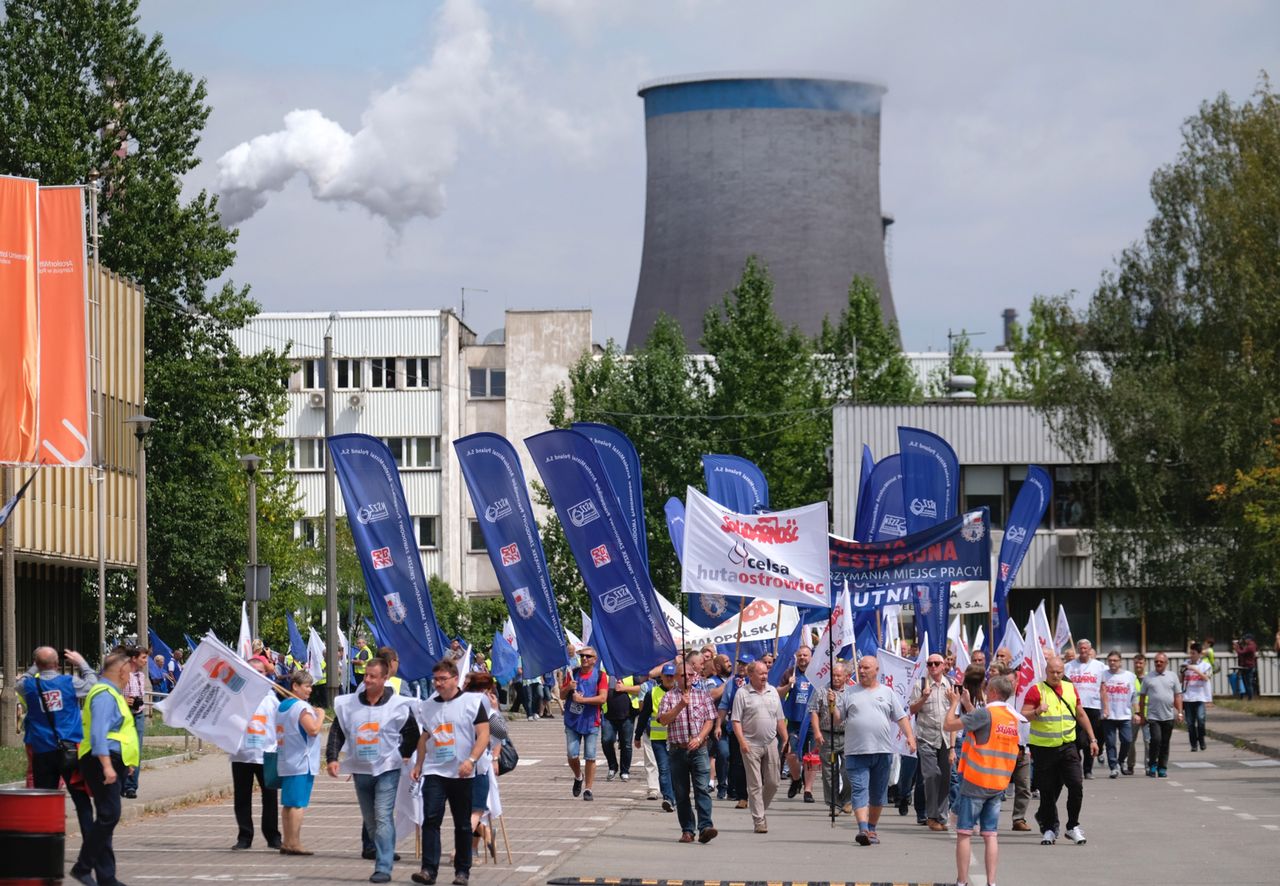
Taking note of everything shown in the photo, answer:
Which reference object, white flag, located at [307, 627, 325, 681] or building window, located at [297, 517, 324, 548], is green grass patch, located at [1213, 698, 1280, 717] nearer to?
white flag, located at [307, 627, 325, 681]

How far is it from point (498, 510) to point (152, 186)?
28.8 m

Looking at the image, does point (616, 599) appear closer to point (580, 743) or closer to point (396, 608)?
point (396, 608)

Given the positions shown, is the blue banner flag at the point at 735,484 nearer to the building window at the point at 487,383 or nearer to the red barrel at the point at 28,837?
the red barrel at the point at 28,837

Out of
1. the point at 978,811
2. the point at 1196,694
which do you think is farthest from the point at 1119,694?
the point at 978,811

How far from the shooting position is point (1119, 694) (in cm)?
Answer: 2705

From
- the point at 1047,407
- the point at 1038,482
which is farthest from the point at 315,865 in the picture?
the point at 1047,407

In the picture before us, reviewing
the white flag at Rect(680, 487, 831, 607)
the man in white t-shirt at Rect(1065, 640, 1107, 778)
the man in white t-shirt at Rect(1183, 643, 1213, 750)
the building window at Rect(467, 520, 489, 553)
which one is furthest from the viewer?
the building window at Rect(467, 520, 489, 553)

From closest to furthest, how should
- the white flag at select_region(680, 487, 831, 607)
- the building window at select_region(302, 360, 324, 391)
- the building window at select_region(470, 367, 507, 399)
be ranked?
1. the white flag at select_region(680, 487, 831, 607)
2. the building window at select_region(470, 367, 507, 399)
3. the building window at select_region(302, 360, 324, 391)

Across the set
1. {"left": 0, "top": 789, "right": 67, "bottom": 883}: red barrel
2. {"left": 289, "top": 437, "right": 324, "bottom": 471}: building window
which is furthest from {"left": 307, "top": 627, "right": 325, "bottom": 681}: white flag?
{"left": 289, "top": 437, "right": 324, "bottom": 471}: building window

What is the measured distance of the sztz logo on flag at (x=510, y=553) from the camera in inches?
873

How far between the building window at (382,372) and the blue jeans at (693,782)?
66.3 metres

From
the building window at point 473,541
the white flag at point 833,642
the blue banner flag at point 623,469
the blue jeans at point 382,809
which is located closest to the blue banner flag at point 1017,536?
the white flag at point 833,642

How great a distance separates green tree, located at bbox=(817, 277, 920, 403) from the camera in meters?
76.8

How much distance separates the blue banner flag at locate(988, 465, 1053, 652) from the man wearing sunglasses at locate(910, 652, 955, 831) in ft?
30.3
